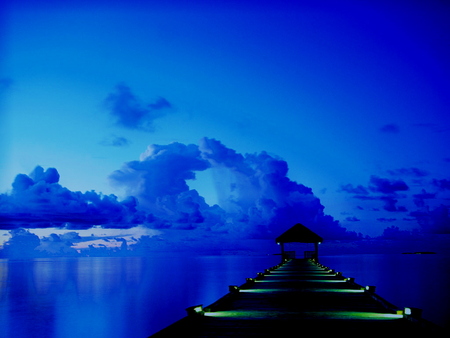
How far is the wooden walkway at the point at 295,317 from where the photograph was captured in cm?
730

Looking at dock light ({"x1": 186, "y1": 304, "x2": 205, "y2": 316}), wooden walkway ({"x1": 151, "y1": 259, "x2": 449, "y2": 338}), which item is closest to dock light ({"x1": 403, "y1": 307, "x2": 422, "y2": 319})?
wooden walkway ({"x1": 151, "y1": 259, "x2": 449, "y2": 338})

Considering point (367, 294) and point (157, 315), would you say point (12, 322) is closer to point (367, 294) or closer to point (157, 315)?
point (157, 315)

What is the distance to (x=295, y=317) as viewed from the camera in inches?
343

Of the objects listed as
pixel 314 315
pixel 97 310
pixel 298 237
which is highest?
pixel 298 237

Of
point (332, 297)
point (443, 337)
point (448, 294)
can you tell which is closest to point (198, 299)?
point (448, 294)

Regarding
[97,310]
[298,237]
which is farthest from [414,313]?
[298,237]

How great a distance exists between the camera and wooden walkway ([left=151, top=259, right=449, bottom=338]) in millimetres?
7305

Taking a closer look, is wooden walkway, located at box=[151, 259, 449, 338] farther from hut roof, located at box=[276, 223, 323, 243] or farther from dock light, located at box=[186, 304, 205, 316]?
hut roof, located at box=[276, 223, 323, 243]

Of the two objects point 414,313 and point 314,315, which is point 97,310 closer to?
A: point 314,315

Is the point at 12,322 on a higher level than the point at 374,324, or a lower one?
lower

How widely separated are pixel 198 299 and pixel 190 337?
2059 cm

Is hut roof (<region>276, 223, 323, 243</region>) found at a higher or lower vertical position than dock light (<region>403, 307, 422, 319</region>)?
higher

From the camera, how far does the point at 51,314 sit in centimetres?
2158

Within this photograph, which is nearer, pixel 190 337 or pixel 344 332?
pixel 190 337
